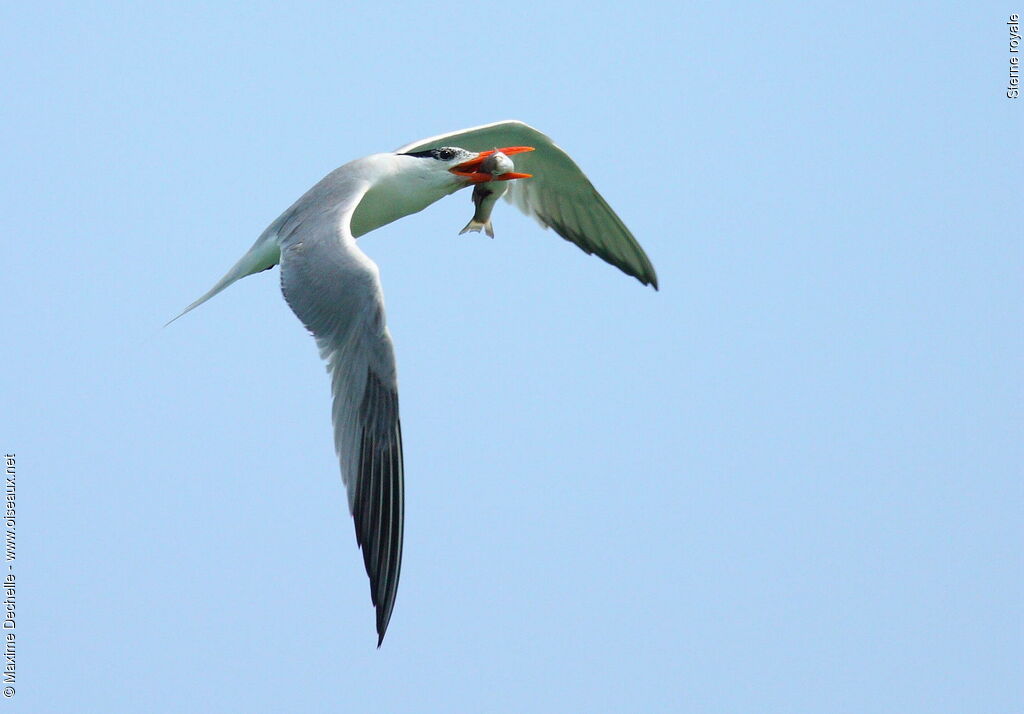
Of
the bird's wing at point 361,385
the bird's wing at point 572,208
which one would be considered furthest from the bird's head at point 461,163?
the bird's wing at point 361,385

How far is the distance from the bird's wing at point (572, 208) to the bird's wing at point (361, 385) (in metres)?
2.85

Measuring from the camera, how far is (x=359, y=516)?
23.6 ft

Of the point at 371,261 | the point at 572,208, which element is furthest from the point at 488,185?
the point at 371,261

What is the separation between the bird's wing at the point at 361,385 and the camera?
716 centimetres

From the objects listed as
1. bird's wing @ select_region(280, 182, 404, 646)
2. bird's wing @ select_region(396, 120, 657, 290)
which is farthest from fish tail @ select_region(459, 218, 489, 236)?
bird's wing @ select_region(280, 182, 404, 646)

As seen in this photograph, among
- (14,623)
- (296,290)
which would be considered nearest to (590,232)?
(296,290)

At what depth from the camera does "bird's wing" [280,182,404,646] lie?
23.5 ft

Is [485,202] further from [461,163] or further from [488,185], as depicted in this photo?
[461,163]

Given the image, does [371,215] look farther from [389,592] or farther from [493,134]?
[389,592]

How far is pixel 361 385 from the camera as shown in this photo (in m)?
7.46

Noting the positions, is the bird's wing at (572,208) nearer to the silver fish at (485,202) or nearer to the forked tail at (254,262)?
the silver fish at (485,202)

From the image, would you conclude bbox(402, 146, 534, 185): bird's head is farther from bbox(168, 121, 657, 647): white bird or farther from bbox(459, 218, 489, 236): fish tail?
bbox(459, 218, 489, 236): fish tail

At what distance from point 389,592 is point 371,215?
3.00 m

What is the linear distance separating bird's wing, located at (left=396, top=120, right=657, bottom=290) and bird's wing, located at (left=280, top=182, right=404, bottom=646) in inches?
112
